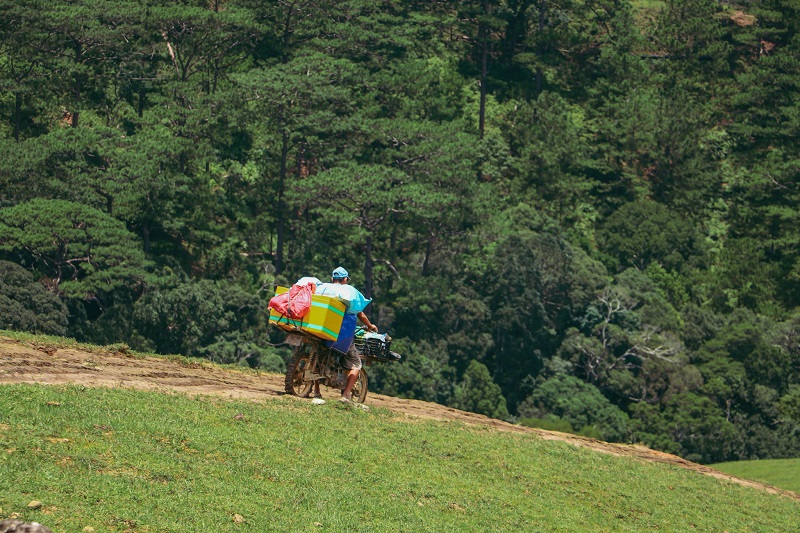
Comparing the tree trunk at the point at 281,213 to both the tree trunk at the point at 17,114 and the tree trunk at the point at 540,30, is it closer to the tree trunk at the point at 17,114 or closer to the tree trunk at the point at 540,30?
the tree trunk at the point at 17,114

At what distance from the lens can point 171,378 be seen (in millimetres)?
24719

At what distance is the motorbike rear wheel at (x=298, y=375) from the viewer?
76.0ft

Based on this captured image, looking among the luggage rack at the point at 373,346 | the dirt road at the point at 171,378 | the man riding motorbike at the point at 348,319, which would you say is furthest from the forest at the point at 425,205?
the man riding motorbike at the point at 348,319

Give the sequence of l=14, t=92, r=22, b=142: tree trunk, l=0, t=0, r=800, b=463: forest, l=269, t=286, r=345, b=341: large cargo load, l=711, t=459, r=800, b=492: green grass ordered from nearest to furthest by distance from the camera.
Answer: l=269, t=286, r=345, b=341: large cargo load
l=711, t=459, r=800, b=492: green grass
l=0, t=0, r=800, b=463: forest
l=14, t=92, r=22, b=142: tree trunk

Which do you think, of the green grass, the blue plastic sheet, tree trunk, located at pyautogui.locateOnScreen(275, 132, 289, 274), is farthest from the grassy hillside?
tree trunk, located at pyautogui.locateOnScreen(275, 132, 289, 274)

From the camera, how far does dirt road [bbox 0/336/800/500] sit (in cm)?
2227

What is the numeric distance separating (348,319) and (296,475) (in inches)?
184

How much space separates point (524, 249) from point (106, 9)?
20199mm

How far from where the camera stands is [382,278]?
60.1 m

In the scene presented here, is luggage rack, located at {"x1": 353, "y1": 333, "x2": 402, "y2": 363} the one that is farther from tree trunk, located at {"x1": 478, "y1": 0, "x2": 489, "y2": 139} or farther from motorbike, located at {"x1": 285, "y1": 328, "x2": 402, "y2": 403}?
tree trunk, located at {"x1": 478, "y1": 0, "x2": 489, "y2": 139}

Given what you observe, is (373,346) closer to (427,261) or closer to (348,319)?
(348,319)

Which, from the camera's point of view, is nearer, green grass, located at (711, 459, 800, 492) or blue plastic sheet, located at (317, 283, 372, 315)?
blue plastic sheet, located at (317, 283, 372, 315)

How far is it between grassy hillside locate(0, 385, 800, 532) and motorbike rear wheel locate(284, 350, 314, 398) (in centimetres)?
75

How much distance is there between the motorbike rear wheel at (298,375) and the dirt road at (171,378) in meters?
0.29
